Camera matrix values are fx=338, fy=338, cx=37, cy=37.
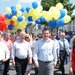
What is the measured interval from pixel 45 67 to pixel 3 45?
1550mm

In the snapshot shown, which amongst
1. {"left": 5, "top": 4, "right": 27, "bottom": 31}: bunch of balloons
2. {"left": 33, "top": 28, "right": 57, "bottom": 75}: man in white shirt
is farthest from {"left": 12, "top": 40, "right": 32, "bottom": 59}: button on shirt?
{"left": 5, "top": 4, "right": 27, "bottom": 31}: bunch of balloons

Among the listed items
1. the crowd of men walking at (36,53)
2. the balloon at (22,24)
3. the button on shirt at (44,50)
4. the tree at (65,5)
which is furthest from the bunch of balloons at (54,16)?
the tree at (65,5)

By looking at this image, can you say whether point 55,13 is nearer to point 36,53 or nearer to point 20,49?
point 20,49

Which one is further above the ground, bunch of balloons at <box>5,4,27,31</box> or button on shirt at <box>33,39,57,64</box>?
bunch of balloons at <box>5,4,27,31</box>

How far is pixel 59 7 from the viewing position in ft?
51.1

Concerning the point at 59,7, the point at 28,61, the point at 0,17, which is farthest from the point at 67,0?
the point at 28,61

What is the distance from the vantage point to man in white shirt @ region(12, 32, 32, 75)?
1048 cm

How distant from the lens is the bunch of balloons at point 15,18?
18406mm

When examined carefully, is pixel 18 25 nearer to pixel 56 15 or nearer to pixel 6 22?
pixel 6 22

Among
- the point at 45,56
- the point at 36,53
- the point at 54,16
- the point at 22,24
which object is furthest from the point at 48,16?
the point at 45,56

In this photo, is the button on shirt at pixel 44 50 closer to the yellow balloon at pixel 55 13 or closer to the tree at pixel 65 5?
the yellow balloon at pixel 55 13

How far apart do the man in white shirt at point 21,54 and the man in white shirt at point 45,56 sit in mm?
1737

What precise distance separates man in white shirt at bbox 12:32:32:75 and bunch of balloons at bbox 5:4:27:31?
7440 mm

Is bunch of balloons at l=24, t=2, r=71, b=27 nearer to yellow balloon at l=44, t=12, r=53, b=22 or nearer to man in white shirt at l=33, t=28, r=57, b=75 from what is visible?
yellow balloon at l=44, t=12, r=53, b=22
